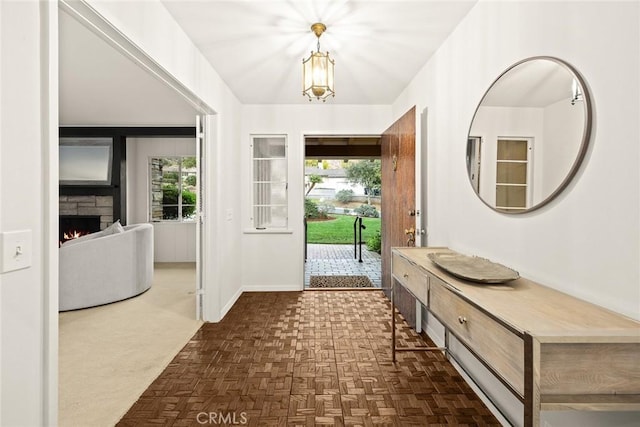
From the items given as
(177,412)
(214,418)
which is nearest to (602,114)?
(214,418)

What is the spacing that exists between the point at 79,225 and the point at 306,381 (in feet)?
17.8

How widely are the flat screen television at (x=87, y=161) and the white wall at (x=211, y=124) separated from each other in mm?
3045

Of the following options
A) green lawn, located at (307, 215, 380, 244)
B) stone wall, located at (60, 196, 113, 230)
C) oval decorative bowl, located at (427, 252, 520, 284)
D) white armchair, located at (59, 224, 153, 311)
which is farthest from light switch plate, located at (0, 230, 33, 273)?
green lawn, located at (307, 215, 380, 244)

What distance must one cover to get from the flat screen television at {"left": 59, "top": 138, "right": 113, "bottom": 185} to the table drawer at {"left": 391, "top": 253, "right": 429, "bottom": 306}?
17.5ft

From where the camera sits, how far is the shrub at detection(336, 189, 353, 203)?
10.9m

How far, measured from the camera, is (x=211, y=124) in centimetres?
331

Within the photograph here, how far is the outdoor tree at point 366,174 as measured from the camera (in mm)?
10258

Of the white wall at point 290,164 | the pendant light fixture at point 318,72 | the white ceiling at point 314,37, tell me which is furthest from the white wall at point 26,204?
the white wall at point 290,164

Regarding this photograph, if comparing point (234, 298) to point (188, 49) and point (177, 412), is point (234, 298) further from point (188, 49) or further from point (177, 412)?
point (188, 49)

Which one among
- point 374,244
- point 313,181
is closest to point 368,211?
point 313,181

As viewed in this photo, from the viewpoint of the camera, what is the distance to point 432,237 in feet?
9.59

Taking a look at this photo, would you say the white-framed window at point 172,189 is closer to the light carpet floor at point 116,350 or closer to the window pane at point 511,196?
the light carpet floor at point 116,350

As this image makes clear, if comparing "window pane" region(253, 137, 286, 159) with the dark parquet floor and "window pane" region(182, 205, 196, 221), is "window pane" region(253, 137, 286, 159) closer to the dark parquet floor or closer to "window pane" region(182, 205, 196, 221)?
the dark parquet floor

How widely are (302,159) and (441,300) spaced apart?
3073 millimetres
